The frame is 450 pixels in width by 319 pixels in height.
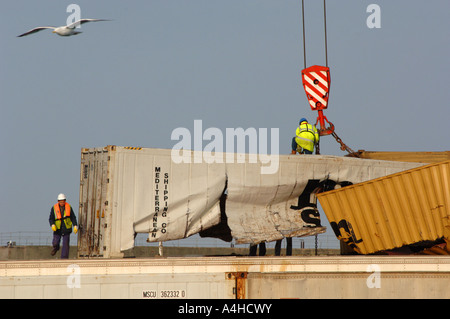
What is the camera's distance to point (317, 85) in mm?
18078

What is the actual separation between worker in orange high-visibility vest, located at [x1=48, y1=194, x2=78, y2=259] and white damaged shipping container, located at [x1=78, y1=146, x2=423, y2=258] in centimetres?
28

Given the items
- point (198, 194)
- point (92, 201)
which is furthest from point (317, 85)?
point (92, 201)

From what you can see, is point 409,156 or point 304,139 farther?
point 409,156

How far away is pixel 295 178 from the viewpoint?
15.3 meters

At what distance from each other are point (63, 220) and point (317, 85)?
756 centimetres

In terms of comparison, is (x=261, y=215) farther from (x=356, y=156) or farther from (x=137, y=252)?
(x=137, y=252)

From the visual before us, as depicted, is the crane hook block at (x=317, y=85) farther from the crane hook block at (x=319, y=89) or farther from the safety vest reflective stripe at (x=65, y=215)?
the safety vest reflective stripe at (x=65, y=215)

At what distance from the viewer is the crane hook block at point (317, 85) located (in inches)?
709

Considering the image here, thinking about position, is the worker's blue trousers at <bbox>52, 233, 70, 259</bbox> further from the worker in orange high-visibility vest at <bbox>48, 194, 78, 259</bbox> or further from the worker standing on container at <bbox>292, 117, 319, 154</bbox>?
the worker standing on container at <bbox>292, 117, 319, 154</bbox>

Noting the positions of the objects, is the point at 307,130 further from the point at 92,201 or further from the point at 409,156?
the point at 92,201

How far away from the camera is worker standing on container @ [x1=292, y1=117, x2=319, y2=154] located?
16.9 m

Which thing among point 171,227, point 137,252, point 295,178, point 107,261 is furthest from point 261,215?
point 137,252
